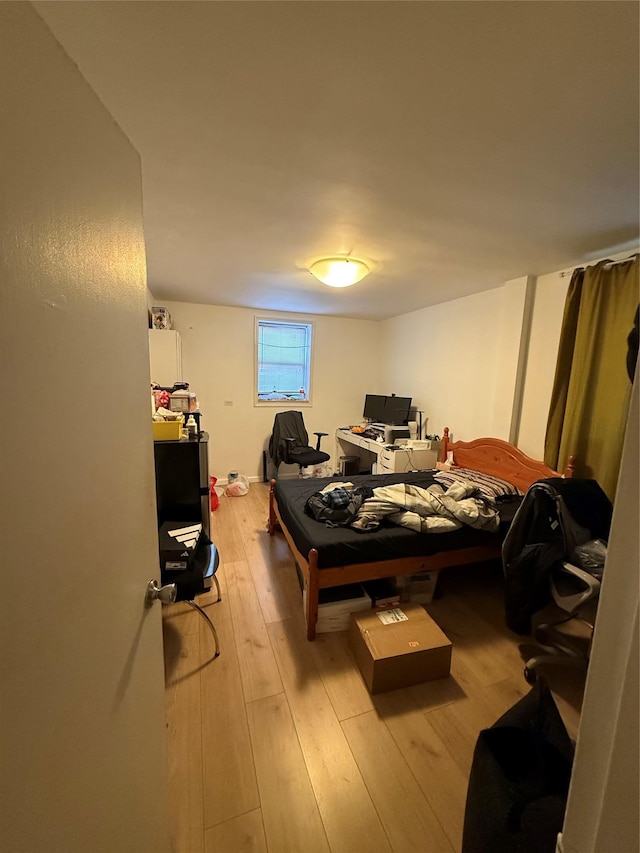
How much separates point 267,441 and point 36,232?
435 centimetres

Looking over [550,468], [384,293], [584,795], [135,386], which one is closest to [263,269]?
[384,293]

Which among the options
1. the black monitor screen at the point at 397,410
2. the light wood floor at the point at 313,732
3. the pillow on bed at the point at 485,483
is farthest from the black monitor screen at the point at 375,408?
the light wood floor at the point at 313,732

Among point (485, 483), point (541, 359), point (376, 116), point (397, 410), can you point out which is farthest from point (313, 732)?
point (397, 410)

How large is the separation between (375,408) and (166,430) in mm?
3199

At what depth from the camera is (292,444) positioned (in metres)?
4.28

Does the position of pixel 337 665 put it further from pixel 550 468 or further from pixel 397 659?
pixel 550 468

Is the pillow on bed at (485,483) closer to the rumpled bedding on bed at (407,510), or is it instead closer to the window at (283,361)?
the rumpled bedding on bed at (407,510)

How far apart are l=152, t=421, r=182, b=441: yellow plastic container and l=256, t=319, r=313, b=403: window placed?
105 inches

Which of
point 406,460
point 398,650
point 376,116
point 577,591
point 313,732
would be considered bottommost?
point 313,732

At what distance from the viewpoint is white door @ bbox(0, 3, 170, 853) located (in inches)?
15.8

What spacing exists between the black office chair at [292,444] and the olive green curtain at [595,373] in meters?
2.49

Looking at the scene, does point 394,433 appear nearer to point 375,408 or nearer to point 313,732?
point 375,408

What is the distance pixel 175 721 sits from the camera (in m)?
1.49

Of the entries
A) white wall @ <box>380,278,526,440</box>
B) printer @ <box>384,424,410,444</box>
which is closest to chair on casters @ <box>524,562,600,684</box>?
white wall @ <box>380,278,526,440</box>
